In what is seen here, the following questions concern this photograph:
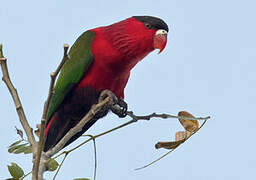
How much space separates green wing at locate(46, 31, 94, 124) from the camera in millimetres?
3549

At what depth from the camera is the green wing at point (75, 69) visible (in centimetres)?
355

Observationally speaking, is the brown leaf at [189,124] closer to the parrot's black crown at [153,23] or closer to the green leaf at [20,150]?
the green leaf at [20,150]

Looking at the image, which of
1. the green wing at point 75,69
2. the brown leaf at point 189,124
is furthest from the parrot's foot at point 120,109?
the brown leaf at point 189,124

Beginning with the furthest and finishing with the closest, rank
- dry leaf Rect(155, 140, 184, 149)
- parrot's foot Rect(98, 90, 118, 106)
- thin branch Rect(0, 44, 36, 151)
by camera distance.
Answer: parrot's foot Rect(98, 90, 118, 106), dry leaf Rect(155, 140, 184, 149), thin branch Rect(0, 44, 36, 151)

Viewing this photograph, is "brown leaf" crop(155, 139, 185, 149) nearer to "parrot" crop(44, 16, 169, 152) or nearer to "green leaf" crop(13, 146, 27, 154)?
"green leaf" crop(13, 146, 27, 154)

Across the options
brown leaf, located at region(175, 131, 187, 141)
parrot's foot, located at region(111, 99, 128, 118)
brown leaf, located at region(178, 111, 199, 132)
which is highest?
brown leaf, located at region(178, 111, 199, 132)

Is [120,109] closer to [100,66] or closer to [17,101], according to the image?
[100,66]

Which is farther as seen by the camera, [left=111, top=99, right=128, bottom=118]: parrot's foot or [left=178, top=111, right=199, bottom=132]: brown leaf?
[left=111, top=99, right=128, bottom=118]: parrot's foot

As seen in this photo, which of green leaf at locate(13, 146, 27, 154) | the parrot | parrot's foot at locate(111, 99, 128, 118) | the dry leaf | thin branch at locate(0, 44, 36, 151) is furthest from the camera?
the parrot

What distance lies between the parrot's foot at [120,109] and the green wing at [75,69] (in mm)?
447

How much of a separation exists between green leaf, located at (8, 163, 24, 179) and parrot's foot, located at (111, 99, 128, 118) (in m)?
1.13

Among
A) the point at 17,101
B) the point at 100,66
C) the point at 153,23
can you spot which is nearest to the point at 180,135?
the point at 17,101

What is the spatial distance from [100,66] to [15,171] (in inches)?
58.1

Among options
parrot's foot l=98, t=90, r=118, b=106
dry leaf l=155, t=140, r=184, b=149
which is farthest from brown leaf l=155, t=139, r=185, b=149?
parrot's foot l=98, t=90, r=118, b=106
